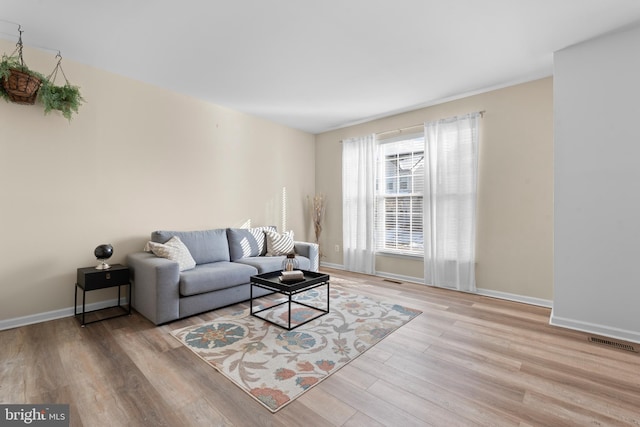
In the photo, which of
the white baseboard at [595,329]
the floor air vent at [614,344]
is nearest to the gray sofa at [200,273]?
the white baseboard at [595,329]

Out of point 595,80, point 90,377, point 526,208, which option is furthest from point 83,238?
point 595,80

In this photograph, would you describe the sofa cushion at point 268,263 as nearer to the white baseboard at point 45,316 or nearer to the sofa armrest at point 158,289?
the sofa armrest at point 158,289

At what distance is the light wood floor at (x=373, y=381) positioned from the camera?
1584 mm

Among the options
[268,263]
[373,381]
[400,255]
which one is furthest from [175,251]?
[400,255]

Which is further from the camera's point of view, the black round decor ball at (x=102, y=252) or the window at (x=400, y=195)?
the window at (x=400, y=195)

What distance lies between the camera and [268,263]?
375cm

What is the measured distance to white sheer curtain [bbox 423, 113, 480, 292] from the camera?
154 inches

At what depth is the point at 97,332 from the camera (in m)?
2.62

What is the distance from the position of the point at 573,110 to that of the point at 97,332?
5.09 metres

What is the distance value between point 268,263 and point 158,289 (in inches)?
53.1

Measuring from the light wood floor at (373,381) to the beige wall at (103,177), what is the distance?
70 cm

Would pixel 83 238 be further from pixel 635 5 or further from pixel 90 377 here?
pixel 635 5

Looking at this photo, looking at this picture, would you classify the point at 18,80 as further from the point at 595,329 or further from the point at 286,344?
the point at 595,329

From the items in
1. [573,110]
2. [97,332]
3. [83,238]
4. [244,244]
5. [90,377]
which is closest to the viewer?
[90,377]
